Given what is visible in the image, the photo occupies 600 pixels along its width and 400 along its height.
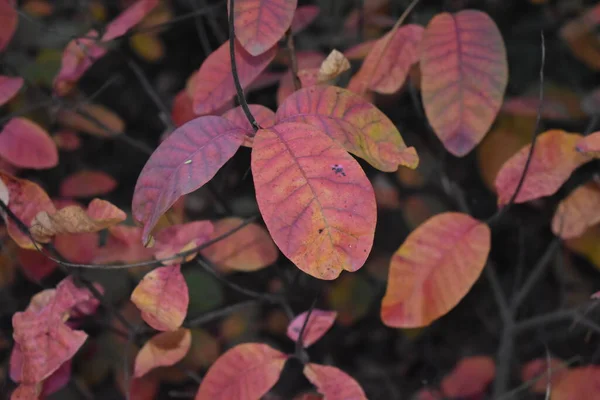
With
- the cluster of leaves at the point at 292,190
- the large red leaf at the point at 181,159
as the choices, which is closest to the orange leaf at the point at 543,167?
the cluster of leaves at the point at 292,190

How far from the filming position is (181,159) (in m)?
0.65

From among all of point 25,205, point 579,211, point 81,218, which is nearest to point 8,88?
point 25,205

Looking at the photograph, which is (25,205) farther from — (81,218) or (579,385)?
(579,385)

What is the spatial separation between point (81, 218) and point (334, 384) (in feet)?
1.31

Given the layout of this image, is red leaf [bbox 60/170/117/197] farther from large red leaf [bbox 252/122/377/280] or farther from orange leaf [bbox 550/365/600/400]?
orange leaf [bbox 550/365/600/400]

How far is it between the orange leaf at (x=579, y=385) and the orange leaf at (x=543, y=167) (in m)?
0.41

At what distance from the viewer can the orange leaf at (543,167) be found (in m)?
0.85

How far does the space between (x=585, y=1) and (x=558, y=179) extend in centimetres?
113

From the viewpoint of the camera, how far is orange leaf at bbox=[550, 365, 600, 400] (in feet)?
3.45

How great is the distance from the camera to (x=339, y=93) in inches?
28.4

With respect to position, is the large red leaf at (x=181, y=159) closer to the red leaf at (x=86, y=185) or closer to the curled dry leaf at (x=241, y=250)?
the curled dry leaf at (x=241, y=250)

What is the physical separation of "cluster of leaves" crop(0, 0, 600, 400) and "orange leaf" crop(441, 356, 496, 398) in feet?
0.93

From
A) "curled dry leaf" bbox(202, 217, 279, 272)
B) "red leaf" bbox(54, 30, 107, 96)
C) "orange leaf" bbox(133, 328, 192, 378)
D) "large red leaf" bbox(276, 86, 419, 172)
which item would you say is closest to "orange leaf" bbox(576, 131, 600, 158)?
"large red leaf" bbox(276, 86, 419, 172)

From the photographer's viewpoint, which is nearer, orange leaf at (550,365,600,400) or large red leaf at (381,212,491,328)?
large red leaf at (381,212,491,328)
